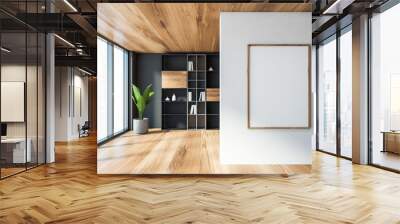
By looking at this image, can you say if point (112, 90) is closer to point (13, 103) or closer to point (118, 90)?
point (118, 90)

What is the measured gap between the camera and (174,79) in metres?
10.0

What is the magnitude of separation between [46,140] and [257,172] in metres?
3.53

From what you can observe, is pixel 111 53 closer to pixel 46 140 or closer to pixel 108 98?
pixel 108 98

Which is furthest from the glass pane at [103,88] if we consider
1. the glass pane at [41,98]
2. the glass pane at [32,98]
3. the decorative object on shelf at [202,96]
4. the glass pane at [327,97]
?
the glass pane at [327,97]

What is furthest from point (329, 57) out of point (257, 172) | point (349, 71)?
point (257, 172)

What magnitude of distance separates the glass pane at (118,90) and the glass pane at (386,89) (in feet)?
19.5

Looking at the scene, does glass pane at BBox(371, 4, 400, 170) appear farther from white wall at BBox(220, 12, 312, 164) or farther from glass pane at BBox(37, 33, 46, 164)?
glass pane at BBox(37, 33, 46, 164)

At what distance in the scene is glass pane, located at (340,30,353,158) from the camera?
6.10 m

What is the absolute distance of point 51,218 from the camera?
2918 mm

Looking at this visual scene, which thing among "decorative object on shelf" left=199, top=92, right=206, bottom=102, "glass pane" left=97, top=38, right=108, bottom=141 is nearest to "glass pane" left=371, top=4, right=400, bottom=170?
"decorative object on shelf" left=199, top=92, right=206, bottom=102

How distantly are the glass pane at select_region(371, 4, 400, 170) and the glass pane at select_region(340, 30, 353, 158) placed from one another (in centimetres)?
56

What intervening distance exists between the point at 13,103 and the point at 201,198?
10.7 ft

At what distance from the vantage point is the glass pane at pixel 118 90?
9.06 m

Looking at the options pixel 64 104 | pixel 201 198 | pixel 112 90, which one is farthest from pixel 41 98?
pixel 64 104
